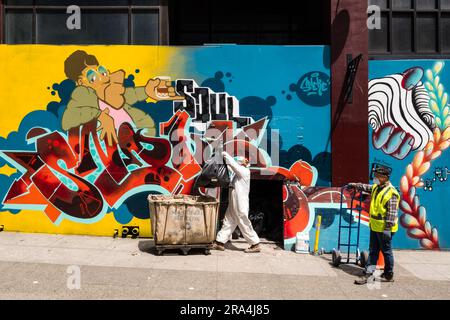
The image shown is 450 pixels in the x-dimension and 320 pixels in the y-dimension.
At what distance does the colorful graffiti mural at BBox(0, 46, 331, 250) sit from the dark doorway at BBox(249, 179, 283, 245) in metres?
0.55

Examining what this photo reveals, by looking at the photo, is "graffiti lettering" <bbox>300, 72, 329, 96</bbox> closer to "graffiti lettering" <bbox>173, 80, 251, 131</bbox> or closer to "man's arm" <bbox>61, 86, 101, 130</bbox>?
"graffiti lettering" <bbox>173, 80, 251, 131</bbox>

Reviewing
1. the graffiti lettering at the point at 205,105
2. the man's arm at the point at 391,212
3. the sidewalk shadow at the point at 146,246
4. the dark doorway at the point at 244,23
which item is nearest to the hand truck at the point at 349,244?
the man's arm at the point at 391,212

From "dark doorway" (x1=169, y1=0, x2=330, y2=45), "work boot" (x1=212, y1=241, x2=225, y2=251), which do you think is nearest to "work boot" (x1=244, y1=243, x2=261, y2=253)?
"work boot" (x1=212, y1=241, x2=225, y2=251)

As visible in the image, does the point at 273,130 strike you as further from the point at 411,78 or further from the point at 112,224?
the point at 112,224

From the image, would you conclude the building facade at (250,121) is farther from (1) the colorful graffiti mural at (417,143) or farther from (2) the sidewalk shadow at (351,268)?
(2) the sidewalk shadow at (351,268)

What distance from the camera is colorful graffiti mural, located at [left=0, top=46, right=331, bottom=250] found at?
894 centimetres

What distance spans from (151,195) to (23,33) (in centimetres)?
501

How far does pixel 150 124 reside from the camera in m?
9.01

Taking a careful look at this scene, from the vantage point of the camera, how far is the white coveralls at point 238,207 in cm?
810

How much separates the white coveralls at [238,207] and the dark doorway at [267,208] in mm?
1066

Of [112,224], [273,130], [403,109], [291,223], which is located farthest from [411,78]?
[112,224]

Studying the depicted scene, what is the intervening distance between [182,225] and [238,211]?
115cm

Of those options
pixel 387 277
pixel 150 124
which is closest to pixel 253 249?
pixel 387 277

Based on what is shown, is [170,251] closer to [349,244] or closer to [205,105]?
[205,105]
